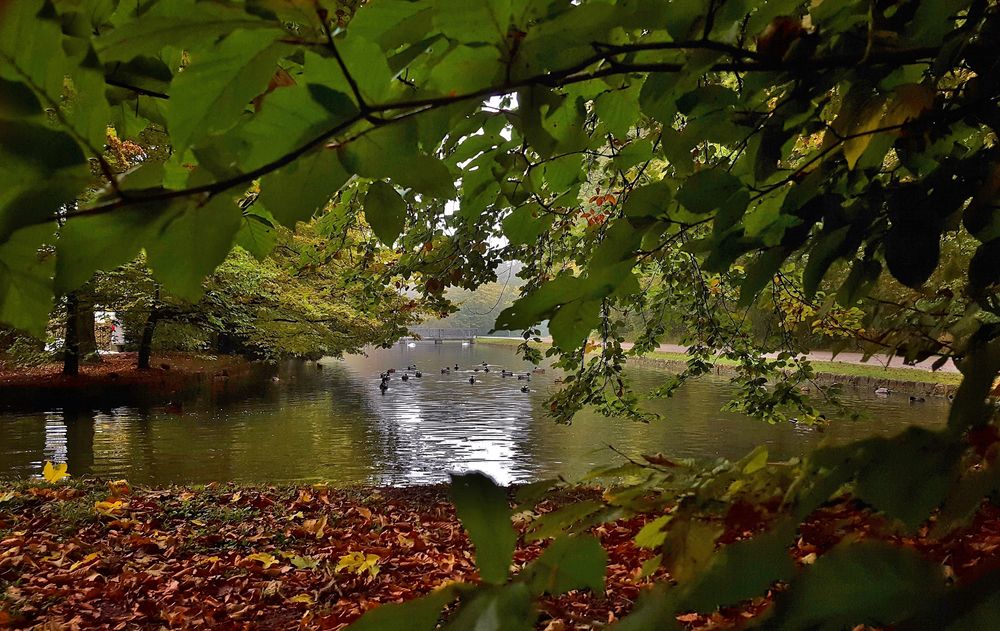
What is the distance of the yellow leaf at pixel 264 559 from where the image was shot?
3316 millimetres

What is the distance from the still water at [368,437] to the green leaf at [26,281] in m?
4.93

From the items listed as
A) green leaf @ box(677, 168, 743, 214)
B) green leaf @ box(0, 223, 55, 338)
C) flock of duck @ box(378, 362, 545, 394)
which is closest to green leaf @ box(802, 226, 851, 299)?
green leaf @ box(677, 168, 743, 214)

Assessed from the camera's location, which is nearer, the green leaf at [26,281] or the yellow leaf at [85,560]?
the green leaf at [26,281]

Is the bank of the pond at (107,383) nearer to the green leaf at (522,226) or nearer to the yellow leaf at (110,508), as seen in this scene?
the yellow leaf at (110,508)

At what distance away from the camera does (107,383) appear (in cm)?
1443

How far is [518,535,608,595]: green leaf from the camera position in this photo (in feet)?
1.33

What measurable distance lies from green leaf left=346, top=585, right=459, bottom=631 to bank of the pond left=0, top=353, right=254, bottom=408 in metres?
16.7

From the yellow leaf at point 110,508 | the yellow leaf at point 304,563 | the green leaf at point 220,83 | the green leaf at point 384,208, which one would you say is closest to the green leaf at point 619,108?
the green leaf at point 384,208

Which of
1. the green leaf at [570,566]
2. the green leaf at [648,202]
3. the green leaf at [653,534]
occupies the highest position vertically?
the green leaf at [648,202]

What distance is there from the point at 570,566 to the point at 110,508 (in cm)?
533

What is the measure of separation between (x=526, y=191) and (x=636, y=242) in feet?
1.78

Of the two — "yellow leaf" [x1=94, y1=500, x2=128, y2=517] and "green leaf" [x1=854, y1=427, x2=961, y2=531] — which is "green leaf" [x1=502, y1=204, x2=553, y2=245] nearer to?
"green leaf" [x1=854, y1=427, x2=961, y2=531]

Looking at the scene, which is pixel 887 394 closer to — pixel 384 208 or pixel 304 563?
pixel 304 563

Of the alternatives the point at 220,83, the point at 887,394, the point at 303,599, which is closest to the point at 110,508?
the point at 303,599
